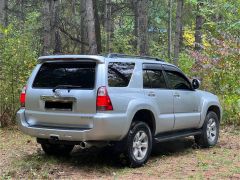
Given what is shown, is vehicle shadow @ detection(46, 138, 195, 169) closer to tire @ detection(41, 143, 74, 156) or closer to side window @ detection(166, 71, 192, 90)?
tire @ detection(41, 143, 74, 156)

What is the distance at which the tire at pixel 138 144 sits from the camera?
746 centimetres

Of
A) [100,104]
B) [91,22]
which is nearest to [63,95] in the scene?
[100,104]

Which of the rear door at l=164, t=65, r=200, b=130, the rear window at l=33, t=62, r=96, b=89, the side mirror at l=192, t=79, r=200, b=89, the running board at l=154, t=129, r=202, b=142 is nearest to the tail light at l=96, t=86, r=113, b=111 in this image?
the rear window at l=33, t=62, r=96, b=89

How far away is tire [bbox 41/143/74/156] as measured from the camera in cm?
842

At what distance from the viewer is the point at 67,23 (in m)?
21.2

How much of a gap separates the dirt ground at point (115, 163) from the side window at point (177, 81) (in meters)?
1.41

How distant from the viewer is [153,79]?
27.5ft

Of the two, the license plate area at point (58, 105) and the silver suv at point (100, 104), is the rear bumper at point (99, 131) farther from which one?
the license plate area at point (58, 105)

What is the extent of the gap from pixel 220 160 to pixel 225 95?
5.20m

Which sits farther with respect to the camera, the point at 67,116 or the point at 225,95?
the point at 225,95

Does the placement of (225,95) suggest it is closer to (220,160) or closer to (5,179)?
(220,160)

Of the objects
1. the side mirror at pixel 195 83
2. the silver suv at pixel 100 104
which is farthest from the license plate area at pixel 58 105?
the side mirror at pixel 195 83

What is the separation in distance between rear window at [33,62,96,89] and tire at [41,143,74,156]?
136 cm

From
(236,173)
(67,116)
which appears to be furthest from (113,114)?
(236,173)
